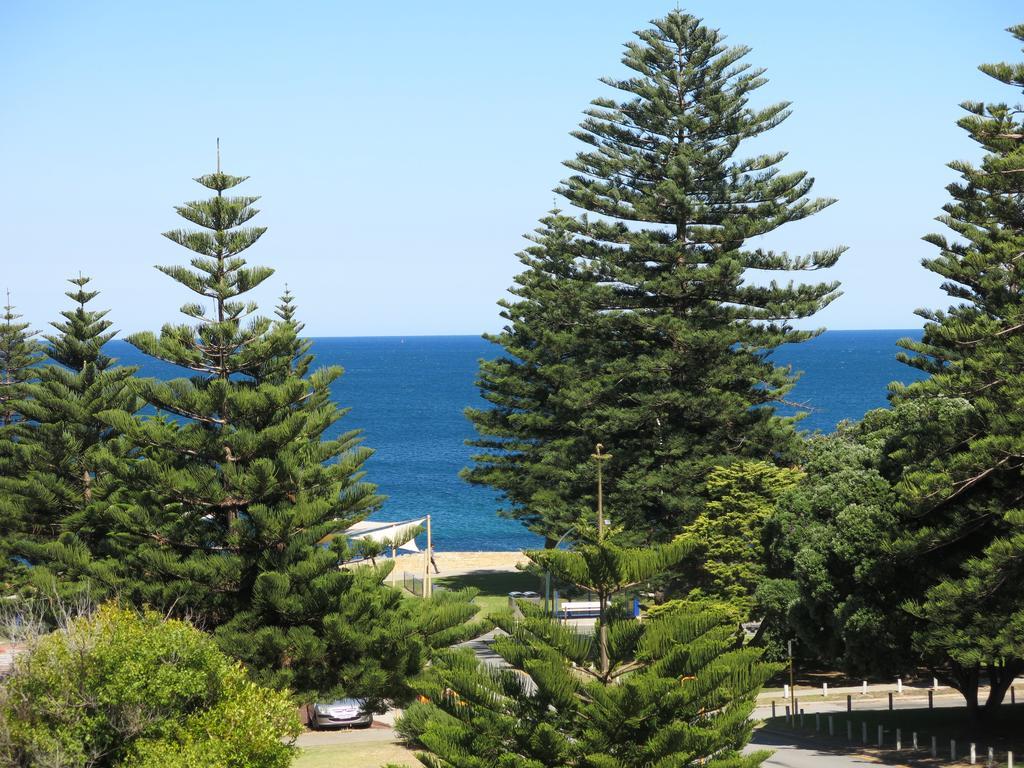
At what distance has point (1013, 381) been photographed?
21141mm

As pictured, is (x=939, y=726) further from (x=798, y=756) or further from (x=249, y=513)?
(x=249, y=513)

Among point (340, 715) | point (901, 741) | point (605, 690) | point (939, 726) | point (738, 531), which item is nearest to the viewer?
point (605, 690)

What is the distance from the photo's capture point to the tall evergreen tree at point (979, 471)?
20438mm

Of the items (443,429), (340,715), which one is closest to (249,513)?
(340,715)

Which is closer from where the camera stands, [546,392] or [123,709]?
[123,709]

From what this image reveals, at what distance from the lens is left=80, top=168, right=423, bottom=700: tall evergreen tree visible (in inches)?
896

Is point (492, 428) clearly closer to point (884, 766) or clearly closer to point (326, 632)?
point (326, 632)

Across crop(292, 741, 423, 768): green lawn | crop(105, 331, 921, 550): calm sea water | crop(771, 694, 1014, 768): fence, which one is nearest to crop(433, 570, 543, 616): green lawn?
crop(105, 331, 921, 550): calm sea water

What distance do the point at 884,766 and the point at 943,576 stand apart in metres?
3.31

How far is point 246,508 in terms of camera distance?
23.7m

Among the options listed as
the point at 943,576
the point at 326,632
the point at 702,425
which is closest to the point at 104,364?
the point at 326,632

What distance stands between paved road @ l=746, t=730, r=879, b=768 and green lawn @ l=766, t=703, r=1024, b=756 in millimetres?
1093

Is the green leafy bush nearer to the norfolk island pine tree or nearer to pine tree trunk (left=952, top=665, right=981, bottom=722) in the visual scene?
the norfolk island pine tree

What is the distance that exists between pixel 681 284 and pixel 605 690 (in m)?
23.7
